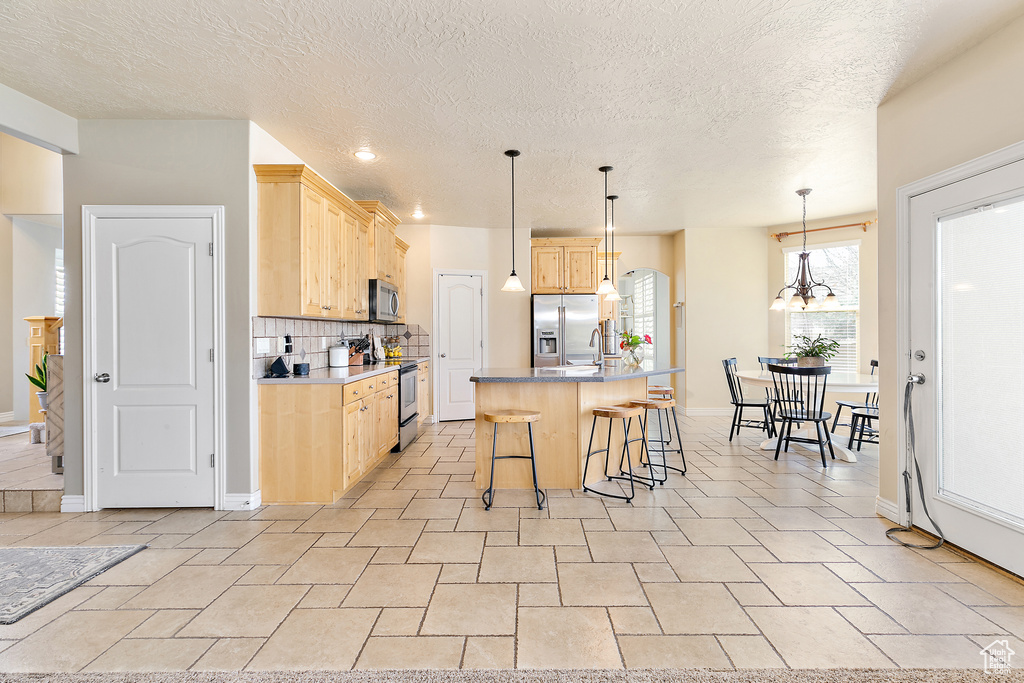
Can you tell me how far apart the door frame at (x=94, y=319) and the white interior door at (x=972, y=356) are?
437cm

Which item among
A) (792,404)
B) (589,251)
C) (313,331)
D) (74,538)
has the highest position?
(589,251)

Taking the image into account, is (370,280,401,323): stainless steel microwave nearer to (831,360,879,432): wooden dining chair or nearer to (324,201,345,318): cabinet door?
(324,201,345,318): cabinet door

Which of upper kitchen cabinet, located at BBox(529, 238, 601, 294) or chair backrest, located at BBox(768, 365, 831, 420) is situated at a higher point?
upper kitchen cabinet, located at BBox(529, 238, 601, 294)

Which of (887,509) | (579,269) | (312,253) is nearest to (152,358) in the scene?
(312,253)

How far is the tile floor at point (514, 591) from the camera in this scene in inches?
72.6

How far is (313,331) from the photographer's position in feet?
15.0

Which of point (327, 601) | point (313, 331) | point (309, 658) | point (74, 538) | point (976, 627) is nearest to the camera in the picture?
point (309, 658)

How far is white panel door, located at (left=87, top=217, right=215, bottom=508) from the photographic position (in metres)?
3.34

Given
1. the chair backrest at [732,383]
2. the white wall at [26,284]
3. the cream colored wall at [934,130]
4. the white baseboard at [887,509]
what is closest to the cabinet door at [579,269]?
the chair backrest at [732,383]

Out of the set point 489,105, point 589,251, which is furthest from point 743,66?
point 589,251

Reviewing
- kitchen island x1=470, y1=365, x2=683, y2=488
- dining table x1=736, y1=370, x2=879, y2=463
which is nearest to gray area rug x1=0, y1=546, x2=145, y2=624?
kitchen island x1=470, y1=365, x2=683, y2=488

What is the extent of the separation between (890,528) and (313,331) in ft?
15.0

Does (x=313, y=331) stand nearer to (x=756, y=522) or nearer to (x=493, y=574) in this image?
(x=493, y=574)

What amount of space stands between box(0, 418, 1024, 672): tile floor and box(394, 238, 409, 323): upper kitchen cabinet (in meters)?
3.26
